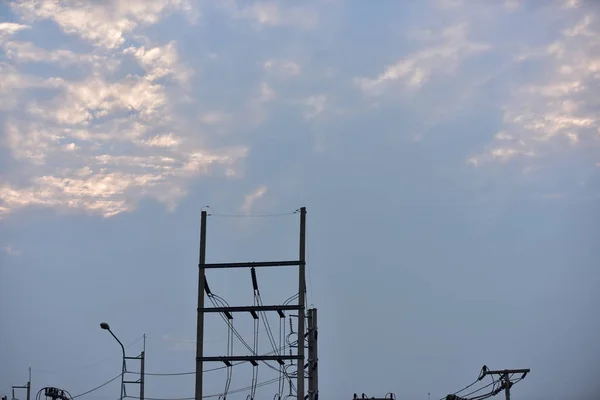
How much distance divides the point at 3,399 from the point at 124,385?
2276 cm

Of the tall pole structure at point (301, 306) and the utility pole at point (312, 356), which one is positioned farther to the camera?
the utility pole at point (312, 356)

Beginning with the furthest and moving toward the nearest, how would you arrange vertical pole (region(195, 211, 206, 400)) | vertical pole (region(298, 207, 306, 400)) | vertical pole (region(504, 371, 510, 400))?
vertical pole (region(504, 371, 510, 400)) → vertical pole (region(195, 211, 206, 400)) → vertical pole (region(298, 207, 306, 400))

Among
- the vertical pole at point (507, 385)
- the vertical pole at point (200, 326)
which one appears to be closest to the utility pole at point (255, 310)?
the vertical pole at point (200, 326)

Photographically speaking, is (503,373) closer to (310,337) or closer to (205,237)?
(310,337)

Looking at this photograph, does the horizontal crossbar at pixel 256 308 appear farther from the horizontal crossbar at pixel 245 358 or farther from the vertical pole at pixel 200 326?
the horizontal crossbar at pixel 245 358

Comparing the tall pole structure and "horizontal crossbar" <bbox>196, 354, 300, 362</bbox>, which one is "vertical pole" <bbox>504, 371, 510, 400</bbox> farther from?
"horizontal crossbar" <bbox>196, 354, 300, 362</bbox>

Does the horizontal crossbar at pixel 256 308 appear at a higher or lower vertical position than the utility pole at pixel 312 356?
higher

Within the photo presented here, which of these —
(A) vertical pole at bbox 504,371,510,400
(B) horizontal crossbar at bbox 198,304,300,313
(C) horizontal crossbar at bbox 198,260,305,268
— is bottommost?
A: (A) vertical pole at bbox 504,371,510,400

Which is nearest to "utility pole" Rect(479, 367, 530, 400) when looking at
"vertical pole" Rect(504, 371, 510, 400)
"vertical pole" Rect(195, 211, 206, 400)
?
"vertical pole" Rect(504, 371, 510, 400)

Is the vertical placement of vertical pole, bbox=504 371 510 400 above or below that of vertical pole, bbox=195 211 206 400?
below

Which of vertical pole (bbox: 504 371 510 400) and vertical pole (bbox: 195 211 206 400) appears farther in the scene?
vertical pole (bbox: 504 371 510 400)

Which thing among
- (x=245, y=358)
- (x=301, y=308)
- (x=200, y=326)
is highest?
(x=301, y=308)

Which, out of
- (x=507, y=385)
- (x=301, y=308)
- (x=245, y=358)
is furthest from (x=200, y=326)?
(x=507, y=385)

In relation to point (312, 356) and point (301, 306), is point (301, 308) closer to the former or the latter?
point (301, 306)
